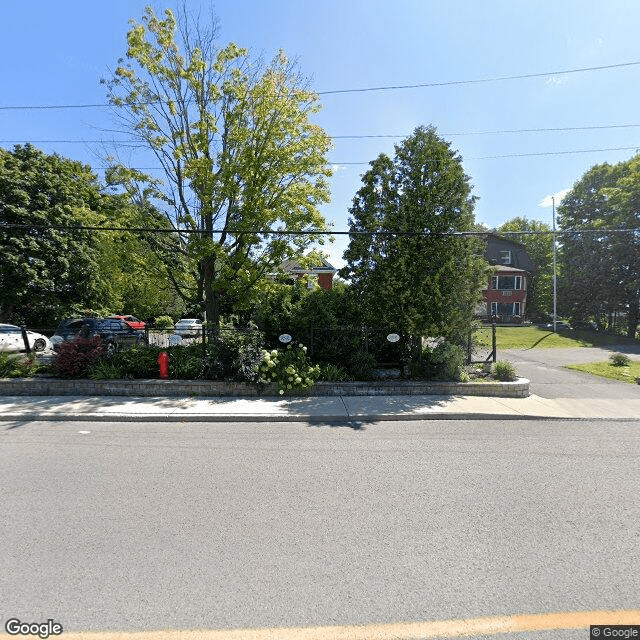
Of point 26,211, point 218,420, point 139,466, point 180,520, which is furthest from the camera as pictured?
point 26,211

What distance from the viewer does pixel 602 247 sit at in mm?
29641

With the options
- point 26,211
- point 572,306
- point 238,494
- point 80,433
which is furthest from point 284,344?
point 572,306

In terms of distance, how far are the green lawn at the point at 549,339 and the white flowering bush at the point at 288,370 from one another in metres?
14.4

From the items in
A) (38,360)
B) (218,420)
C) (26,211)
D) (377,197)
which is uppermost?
(26,211)

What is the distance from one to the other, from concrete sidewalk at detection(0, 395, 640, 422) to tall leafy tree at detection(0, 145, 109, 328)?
44.8ft

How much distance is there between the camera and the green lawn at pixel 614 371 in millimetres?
11038

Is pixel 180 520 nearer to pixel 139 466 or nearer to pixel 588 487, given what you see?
pixel 139 466

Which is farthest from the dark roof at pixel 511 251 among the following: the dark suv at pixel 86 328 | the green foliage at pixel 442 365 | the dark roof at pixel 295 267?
the dark suv at pixel 86 328

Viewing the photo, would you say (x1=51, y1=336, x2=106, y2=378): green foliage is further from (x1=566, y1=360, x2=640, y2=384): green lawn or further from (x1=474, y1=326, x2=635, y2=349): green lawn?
(x1=474, y1=326, x2=635, y2=349): green lawn

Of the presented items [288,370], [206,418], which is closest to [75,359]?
[206,418]

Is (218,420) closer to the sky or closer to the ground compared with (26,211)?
closer to the ground

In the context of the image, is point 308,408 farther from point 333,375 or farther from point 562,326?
point 562,326

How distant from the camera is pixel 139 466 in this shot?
4.42m

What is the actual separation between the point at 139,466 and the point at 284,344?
5475 millimetres
